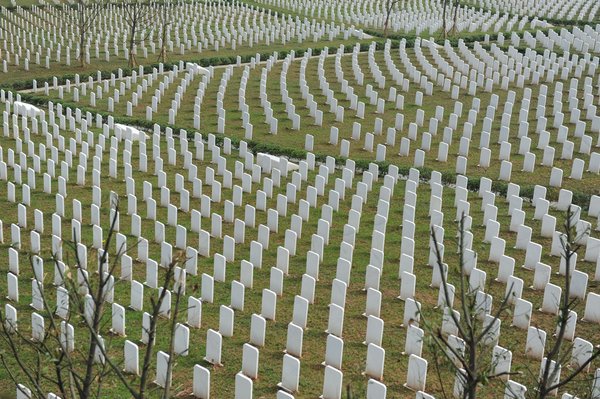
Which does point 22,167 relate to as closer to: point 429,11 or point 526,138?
point 526,138

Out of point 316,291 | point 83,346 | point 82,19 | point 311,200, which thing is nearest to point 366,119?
point 311,200

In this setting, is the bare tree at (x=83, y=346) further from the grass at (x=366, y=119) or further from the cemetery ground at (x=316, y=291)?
the grass at (x=366, y=119)

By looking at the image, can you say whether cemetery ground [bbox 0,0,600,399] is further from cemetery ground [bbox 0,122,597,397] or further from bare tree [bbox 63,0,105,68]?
bare tree [bbox 63,0,105,68]

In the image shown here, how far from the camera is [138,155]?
21.8 metres

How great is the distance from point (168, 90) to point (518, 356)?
19.9 m

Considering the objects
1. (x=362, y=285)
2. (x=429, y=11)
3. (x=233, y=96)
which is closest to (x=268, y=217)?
(x=362, y=285)

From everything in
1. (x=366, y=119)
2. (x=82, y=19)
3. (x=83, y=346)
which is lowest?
(x=366, y=119)

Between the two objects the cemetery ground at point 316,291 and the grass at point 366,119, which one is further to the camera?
the grass at point 366,119

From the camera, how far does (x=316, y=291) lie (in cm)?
1409

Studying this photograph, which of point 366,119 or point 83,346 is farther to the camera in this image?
point 366,119

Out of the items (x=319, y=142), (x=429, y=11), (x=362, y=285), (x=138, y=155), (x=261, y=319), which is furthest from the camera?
(x=429, y=11)

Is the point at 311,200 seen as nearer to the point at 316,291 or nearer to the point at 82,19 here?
the point at 316,291

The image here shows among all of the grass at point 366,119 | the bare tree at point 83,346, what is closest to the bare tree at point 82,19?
the grass at point 366,119

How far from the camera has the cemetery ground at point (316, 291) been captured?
1151 centimetres
